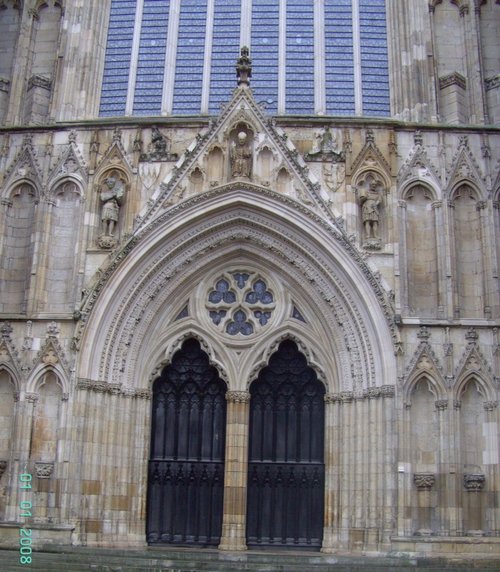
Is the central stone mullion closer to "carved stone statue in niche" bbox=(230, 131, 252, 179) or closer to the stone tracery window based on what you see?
the stone tracery window

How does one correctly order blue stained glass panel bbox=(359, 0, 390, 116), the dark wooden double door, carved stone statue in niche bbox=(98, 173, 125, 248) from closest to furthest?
1. the dark wooden double door
2. carved stone statue in niche bbox=(98, 173, 125, 248)
3. blue stained glass panel bbox=(359, 0, 390, 116)

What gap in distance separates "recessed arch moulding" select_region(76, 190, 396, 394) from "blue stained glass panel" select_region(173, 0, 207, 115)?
367cm

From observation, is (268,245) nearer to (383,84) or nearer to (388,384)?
(388,384)

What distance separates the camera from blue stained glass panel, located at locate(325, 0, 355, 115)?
20578mm

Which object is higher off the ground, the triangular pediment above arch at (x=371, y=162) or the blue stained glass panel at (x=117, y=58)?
the blue stained glass panel at (x=117, y=58)

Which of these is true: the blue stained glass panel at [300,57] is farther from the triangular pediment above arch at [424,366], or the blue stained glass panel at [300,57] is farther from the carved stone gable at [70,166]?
the triangular pediment above arch at [424,366]

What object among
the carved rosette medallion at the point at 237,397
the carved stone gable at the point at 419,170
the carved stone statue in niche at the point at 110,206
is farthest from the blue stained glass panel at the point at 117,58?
the carved rosette medallion at the point at 237,397

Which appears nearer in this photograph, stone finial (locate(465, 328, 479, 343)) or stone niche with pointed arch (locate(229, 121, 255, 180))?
stone finial (locate(465, 328, 479, 343))

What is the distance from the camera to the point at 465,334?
1722 centimetres

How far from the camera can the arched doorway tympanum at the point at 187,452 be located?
711 inches

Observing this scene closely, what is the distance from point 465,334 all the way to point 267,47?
29.0ft

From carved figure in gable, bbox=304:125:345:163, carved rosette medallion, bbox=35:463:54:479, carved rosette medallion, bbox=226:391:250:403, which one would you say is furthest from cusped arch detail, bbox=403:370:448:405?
carved rosette medallion, bbox=35:463:54:479

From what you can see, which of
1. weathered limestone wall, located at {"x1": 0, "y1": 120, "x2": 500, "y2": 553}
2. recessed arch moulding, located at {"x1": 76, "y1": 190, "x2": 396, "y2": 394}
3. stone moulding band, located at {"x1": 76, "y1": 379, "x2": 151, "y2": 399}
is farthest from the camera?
recessed arch moulding, located at {"x1": 76, "y1": 190, "x2": 396, "y2": 394}

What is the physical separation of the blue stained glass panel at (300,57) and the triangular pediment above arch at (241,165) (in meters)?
2.09
